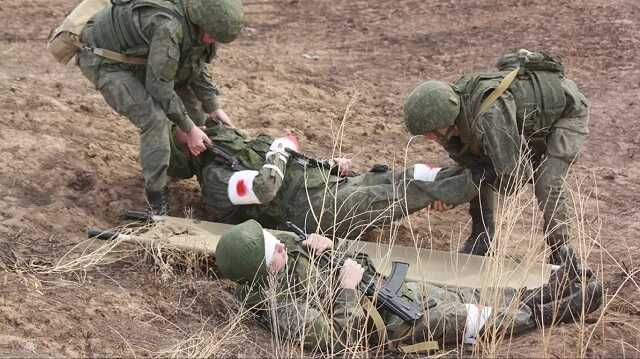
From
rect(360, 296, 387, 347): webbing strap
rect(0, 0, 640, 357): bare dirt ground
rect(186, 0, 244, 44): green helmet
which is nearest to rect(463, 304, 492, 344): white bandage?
rect(0, 0, 640, 357): bare dirt ground

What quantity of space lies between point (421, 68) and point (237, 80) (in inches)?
74.4

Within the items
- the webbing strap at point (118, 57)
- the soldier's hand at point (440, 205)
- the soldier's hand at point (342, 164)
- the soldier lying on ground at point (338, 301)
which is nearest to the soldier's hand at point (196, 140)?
the webbing strap at point (118, 57)

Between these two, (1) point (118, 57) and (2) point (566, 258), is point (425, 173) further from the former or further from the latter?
(1) point (118, 57)

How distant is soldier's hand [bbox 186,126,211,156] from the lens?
5277 millimetres

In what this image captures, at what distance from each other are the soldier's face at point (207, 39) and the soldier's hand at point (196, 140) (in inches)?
21.0

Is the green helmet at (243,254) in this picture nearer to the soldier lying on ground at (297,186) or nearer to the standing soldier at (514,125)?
the soldier lying on ground at (297,186)

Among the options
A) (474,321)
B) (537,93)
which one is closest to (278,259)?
(474,321)

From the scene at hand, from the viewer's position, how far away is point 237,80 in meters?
7.76

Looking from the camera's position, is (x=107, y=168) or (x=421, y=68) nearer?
(x=107, y=168)

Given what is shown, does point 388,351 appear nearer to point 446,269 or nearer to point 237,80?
point 446,269

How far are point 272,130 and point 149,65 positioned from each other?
6.41 feet


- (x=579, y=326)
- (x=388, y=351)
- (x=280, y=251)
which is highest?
(x=280, y=251)

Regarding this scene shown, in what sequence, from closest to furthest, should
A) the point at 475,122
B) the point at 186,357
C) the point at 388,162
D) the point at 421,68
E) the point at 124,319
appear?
the point at 186,357, the point at 124,319, the point at 475,122, the point at 388,162, the point at 421,68

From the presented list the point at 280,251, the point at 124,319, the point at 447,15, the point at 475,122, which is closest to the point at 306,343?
the point at 280,251
